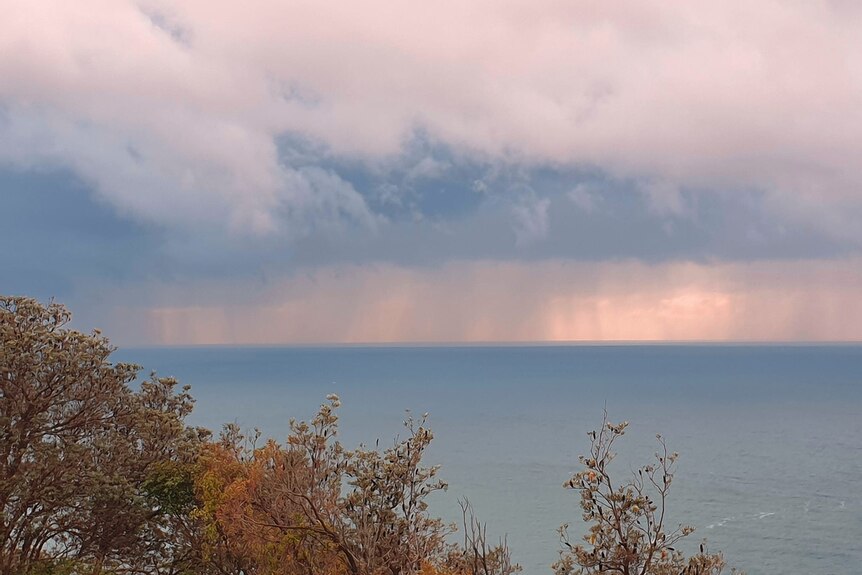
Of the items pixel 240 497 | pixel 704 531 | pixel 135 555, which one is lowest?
pixel 704 531

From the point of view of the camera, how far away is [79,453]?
2478 centimetres

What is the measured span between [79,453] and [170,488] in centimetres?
337

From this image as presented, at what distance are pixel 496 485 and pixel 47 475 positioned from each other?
79.3 metres

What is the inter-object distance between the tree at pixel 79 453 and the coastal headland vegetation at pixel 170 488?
0.16 ft

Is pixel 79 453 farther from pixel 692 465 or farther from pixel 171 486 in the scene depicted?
pixel 692 465

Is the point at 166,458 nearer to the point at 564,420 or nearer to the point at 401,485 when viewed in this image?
the point at 401,485

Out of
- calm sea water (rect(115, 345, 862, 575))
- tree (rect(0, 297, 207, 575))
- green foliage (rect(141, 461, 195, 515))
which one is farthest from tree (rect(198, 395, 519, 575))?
calm sea water (rect(115, 345, 862, 575))

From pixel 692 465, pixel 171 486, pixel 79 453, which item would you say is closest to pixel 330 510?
pixel 171 486

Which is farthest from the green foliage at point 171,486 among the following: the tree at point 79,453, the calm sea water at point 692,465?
the calm sea water at point 692,465

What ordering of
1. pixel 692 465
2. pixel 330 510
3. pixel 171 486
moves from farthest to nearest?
pixel 692 465 < pixel 171 486 < pixel 330 510

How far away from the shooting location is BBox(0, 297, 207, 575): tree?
23.7 m

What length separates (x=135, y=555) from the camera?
27875mm

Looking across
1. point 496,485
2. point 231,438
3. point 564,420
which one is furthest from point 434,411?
point 231,438

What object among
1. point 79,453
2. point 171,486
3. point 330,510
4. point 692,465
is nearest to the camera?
point 330,510
